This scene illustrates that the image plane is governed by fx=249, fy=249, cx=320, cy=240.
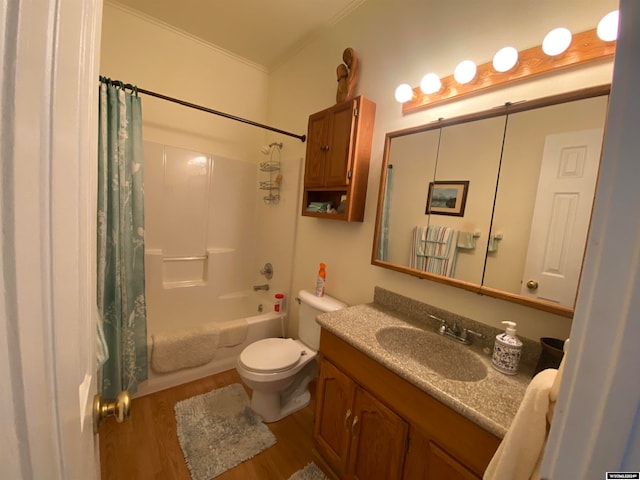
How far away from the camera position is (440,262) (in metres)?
1.25

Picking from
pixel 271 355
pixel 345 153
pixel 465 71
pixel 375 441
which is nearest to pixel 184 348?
pixel 271 355

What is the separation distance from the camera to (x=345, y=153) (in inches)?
60.2

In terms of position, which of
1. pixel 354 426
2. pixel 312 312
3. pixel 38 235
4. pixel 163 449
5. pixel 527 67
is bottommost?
pixel 163 449

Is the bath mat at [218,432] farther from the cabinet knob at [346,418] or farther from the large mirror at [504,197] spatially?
the large mirror at [504,197]

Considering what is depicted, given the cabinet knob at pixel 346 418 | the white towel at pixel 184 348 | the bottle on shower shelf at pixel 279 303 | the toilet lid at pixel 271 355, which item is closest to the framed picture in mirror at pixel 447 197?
the cabinet knob at pixel 346 418

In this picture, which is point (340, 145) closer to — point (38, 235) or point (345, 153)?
point (345, 153)

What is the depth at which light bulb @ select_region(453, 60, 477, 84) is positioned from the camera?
1118 mm

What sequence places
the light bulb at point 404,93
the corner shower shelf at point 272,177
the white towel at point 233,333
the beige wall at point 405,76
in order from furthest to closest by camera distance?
the corner shower shelf at point 272,177 < the white towel at point 233,333 < the light bulb at point 404,93 < the beige wall at point 405,76

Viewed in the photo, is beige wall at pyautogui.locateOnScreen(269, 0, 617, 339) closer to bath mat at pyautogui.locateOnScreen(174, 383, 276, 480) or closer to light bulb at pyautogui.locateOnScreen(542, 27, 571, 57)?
light bulb at pyautogui.locateOnScreen(542, 27, 571, 57)

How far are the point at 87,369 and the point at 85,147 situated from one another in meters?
0.42

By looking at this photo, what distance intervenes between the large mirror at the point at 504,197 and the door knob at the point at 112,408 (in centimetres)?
121

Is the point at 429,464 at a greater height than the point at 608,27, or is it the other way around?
the point at 608,27

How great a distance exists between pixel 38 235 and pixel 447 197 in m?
1.36

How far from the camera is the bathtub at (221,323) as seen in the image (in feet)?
5.92
